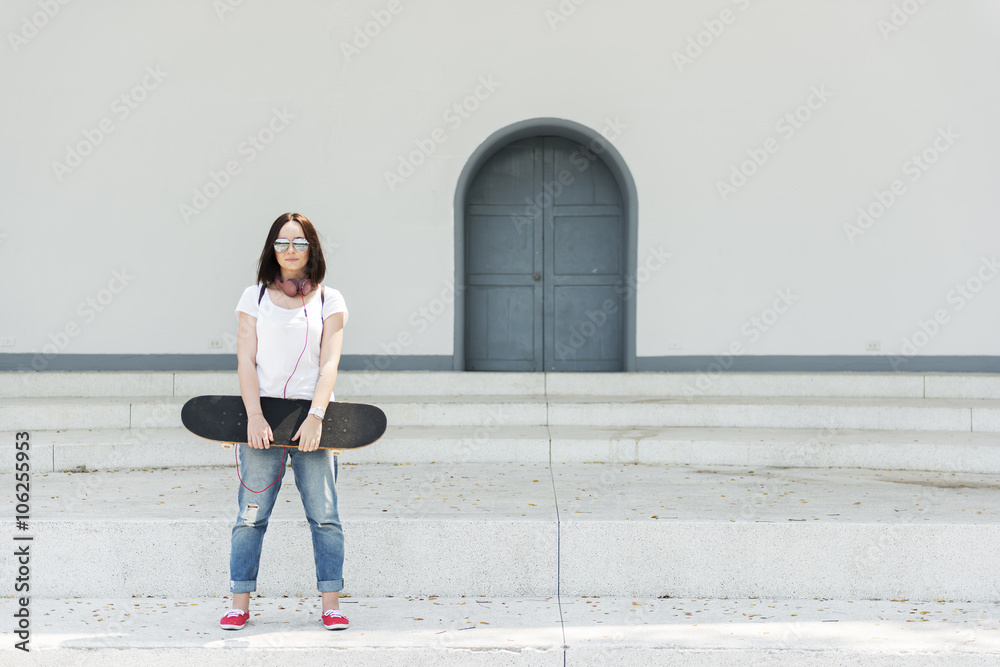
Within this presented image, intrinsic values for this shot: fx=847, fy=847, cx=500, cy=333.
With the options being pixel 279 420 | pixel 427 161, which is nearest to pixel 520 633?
pixel 279 420

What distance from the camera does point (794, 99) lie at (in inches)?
296

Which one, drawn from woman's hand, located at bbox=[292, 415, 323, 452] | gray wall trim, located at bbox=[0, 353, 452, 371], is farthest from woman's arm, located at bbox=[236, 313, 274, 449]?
gray wall trim, located at bbox=[0, 353, 452, 371]

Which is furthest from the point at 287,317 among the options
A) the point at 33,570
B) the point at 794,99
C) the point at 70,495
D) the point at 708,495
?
the point at 794,99

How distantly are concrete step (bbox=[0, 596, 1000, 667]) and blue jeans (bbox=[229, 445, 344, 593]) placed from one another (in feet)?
0.73

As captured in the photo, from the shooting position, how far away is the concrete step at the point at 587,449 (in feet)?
16.9

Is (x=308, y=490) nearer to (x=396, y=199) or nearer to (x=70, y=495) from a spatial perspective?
(x=70, y=495)

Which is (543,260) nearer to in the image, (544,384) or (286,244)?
(544,384)

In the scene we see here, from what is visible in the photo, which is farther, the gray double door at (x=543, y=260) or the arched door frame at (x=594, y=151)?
the gray double door at (x=543, y=260)

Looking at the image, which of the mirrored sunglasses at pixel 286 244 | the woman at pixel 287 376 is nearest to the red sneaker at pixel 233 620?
the woman at pixel 287 376

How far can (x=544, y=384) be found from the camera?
6.81 metres

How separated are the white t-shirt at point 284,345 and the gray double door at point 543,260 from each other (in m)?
5.15

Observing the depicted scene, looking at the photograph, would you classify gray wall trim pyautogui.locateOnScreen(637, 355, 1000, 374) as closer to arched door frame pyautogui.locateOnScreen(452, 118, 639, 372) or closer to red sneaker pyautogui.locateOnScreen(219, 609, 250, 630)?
arched door frame pyautogui.locateOnScreen(452, 118, 639, 372)

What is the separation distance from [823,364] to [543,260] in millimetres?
2732

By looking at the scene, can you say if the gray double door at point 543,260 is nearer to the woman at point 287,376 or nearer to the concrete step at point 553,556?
the concrete step at point 553,556
